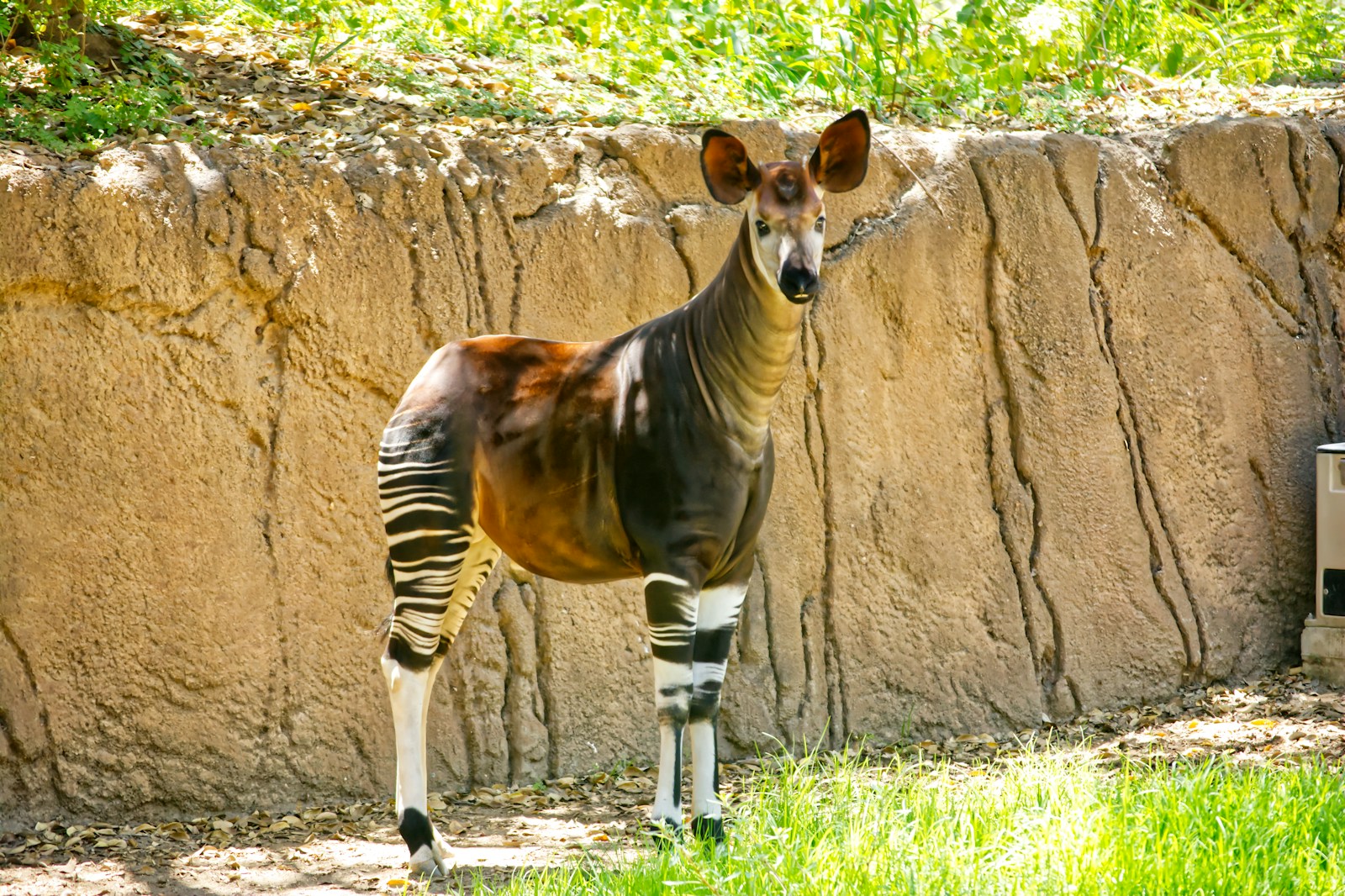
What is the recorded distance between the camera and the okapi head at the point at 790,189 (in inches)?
128

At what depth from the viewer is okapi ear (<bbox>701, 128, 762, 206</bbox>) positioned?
135 inches

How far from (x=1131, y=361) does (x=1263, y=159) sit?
3.91 feet

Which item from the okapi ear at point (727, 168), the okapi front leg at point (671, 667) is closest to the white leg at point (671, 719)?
the okapi front leg at point (671, 667)

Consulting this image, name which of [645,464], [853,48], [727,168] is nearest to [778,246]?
[727,168]

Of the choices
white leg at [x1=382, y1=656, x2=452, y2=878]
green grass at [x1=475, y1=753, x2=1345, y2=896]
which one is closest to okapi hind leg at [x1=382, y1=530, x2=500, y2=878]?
white leg at [x1=382, y1=656, x2=452, y2=878]

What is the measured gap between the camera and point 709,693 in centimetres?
362

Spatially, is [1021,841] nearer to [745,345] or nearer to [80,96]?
[745,345]

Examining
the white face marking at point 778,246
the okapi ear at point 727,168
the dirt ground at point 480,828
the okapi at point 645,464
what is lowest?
the dirt ground at point 480,828

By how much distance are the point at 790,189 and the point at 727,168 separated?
0.72 feet

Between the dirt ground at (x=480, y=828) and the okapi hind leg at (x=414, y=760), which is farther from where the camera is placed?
the dirt ground at (x=480, y=828)

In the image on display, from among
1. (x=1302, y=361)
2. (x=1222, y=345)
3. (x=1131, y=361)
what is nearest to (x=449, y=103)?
(x=1131, y=361)

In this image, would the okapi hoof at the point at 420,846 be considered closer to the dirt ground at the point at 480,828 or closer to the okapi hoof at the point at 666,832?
the dirt ground at the point at 480,828

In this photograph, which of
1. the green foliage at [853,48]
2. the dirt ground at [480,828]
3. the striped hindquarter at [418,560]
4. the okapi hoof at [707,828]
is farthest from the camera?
the green foliage at [853,48]

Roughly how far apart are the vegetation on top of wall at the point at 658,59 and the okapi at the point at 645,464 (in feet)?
6.59
